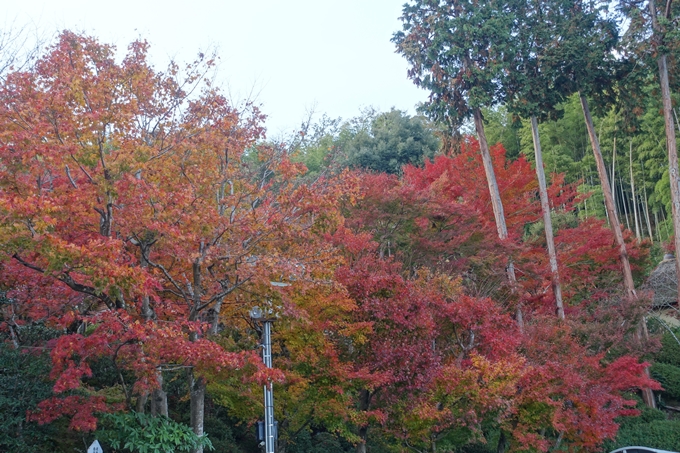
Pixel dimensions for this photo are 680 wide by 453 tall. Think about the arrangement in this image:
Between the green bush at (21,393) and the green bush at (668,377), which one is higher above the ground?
the green bush at (21,393)

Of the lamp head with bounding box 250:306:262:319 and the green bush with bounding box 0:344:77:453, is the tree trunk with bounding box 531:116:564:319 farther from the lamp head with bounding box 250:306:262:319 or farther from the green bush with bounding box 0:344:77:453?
the green bush with bounding box 0:344:77:453

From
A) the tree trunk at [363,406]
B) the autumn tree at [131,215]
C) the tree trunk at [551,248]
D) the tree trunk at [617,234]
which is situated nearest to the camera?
the autumn tree at [131,215]

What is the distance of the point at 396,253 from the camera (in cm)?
1808

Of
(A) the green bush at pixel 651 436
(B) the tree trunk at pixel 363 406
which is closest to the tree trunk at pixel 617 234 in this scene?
(A) the green bush at pixel 651 436

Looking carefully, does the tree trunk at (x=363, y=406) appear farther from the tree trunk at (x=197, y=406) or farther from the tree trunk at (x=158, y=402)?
the tree trunk at (x=158, y=402)

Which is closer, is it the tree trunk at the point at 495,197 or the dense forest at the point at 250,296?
the dense forest at the point at 250,296

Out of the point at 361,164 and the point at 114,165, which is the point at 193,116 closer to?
the point at 114,165

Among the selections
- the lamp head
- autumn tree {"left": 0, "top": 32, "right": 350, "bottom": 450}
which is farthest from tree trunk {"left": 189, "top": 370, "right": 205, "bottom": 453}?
the lamp head

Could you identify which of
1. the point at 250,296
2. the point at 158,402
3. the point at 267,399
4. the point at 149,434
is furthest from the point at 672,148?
the point at 149,434

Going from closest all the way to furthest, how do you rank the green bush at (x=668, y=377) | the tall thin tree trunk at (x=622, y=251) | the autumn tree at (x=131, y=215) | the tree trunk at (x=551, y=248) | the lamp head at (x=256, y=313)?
the autumn tree at (x=131, y=215) < the lamp head at (x=256, y=313) < the tree trunk at (x=551, y=248) < the tall thin tree trunk at (x=622, y=251) < the green bush at (x=668, y=377)

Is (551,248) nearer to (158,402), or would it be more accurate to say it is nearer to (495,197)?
(495,197)

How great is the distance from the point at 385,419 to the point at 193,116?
6.85 metres

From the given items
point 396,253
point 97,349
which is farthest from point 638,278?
point 97,349

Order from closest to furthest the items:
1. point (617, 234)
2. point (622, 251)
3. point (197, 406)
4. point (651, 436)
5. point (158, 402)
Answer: point (197, 406), point (158, 402), point (651, 436), point (622, 251), point (617, 234)
